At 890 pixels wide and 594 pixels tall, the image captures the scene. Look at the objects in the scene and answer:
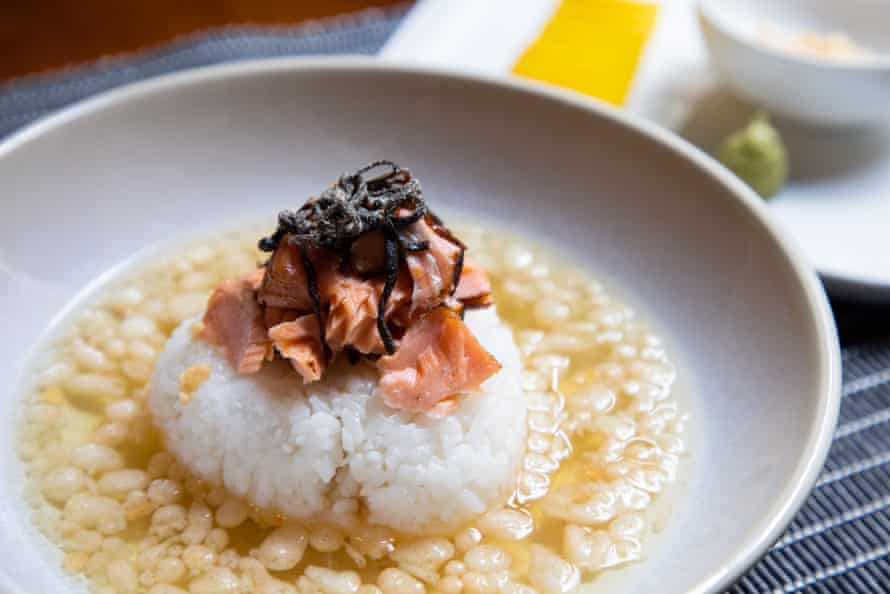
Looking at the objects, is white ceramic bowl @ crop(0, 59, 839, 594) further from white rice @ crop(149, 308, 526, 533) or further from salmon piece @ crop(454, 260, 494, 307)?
salmon piece @ crop(454, 260, 494, 307)

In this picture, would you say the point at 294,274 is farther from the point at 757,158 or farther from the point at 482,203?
the point at 757,158

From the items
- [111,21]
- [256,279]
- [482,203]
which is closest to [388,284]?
[256,279]

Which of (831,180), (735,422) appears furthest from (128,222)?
(831,180)

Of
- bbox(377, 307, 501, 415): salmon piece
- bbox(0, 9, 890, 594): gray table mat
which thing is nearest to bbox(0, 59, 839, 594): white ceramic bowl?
bbox(0, 9, 890, 594): gray table mat

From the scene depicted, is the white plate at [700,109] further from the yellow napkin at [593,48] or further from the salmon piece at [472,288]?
the salmon piece at [472,288]

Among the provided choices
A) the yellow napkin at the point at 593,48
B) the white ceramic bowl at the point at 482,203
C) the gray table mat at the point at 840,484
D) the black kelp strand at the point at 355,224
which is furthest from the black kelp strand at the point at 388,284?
the yellow napkin at the point at 593,48
